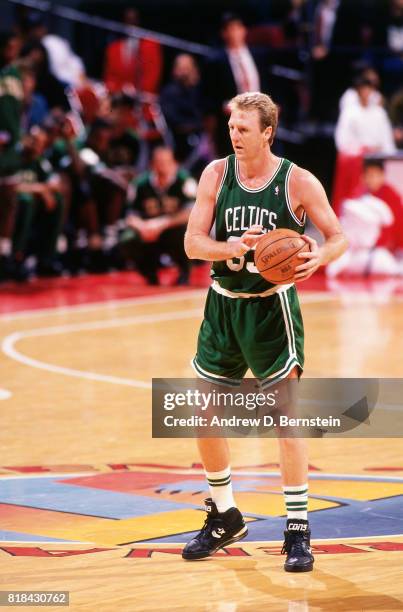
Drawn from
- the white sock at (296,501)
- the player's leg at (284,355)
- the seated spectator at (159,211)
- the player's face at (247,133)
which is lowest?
the white sock at (296,501)

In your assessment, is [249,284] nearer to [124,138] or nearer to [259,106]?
[259,106]

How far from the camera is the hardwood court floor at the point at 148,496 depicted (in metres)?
4.98

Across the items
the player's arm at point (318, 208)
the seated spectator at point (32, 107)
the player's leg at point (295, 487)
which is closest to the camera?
the player's leg at point (295, 487)

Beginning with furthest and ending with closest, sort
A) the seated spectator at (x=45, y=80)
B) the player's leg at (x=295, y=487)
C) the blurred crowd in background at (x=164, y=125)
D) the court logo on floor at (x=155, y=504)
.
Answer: the seated spectator at (x=45, y=80) < the blurred crowd in background at (x=164, y=125) < the court logo on floor at (x=155, y=504) < the player's leg at (x=295, y=487)

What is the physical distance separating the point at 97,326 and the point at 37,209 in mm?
3790

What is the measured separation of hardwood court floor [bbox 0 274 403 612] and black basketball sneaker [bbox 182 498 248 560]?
2.0 inches

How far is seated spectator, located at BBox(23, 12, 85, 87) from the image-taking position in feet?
60.9

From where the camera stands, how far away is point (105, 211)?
57.8ft

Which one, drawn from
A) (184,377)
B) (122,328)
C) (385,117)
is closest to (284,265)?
(184,377)

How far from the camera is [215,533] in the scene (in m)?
5.55

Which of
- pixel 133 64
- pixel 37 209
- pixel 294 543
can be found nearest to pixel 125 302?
pixel 37 209

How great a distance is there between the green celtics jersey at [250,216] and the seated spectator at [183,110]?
13.9 m

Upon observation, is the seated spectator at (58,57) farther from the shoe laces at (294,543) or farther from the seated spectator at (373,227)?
the shoe laces at (294,543)

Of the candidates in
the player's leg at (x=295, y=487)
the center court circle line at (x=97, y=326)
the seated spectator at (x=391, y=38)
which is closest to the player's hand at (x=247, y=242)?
the player's leg at (x=295, y=487)
